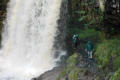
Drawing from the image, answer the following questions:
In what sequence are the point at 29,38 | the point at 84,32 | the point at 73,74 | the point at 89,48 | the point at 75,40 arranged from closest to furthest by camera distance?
1. the point at 73,74
2. the point at 89,48
3. the point at 75,40
4. the point at 84,32
5. the point at 29,38

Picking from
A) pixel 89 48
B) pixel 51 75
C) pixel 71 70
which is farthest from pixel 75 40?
pixel 71 70

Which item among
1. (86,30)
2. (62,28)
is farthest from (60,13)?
(86,30)

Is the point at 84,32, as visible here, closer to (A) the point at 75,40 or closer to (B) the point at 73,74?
(A) the point at 75,40

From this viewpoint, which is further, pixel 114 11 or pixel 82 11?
pixel 82 11

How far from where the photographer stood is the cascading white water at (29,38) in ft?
62.4

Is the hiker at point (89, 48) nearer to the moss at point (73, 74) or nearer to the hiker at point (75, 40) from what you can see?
the hiker at point (75, 40)

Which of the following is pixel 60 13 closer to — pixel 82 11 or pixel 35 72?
pixel 82 11

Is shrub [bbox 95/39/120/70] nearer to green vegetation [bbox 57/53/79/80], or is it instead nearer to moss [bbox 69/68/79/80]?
green vegetation [bbox 57/53/79/80]

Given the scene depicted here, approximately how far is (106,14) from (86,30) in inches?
99.7

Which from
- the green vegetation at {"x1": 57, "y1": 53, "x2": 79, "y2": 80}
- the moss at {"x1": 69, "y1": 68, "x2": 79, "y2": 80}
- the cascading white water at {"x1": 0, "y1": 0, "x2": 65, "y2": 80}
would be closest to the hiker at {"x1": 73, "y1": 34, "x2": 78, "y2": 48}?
the cascading white water at {"x1": 0, "y1": 0, "x2": 65, "y2": 80}

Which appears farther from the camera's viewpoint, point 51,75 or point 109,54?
point 51,75

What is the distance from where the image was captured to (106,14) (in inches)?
655

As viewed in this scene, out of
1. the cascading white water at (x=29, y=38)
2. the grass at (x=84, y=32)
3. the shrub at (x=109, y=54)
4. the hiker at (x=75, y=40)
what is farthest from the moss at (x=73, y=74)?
the grass at (x=84, y=32)

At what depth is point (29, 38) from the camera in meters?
21.1
